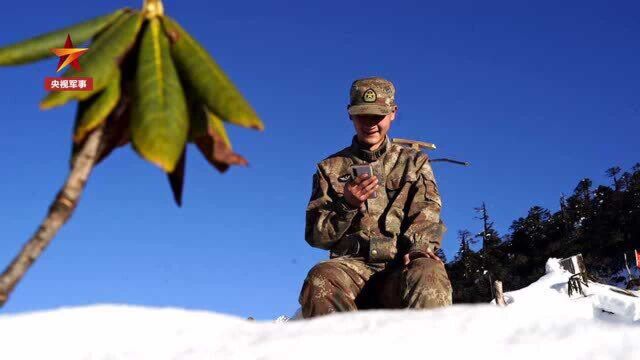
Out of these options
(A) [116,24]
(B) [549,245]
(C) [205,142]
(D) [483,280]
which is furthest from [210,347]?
(B) [549,245]

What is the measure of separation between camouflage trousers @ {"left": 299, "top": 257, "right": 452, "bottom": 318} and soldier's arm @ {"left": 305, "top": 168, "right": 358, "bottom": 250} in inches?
7.7

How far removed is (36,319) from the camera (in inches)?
153

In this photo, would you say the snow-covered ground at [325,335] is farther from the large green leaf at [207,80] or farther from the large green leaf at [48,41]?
the large green leaf at [48,41]

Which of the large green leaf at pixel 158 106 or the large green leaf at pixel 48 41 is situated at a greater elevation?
the large green leaf at pixel 48 41

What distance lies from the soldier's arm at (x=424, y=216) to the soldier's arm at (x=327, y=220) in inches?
17.8

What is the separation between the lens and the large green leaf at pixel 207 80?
265cm

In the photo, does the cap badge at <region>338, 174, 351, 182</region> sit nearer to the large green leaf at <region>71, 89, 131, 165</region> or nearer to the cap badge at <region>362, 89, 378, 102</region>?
the cap badge at <region>362, 89, 378, 102</region>

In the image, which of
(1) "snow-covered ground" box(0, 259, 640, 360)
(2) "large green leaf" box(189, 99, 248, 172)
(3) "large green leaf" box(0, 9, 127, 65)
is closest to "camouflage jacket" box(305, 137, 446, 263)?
(1) "snow-covered ground" box(0, 259, 640, 360)

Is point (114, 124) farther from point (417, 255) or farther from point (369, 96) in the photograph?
point (369, 96)

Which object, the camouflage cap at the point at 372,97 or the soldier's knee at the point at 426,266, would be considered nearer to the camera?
the soldier's knee at the point at 426,266

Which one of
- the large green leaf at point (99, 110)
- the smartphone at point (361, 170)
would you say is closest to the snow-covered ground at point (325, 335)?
the large green leaf at point (99, 110)

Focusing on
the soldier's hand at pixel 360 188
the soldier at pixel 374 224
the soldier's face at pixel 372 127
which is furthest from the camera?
the soldier's face at pixel 372 127

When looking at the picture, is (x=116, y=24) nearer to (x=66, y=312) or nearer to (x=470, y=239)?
(x=66, y=312)

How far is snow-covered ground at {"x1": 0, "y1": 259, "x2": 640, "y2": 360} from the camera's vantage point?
2.68 metres
